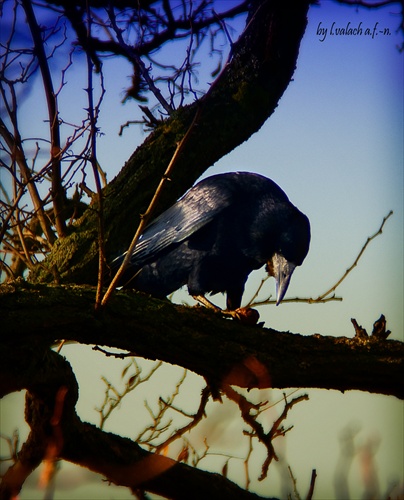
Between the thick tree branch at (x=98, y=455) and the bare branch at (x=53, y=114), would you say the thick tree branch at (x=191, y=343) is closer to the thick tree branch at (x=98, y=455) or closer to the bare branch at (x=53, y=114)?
the thick tree branch at (x=98, y=455)

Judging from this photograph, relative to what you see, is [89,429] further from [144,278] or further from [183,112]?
[183,112]

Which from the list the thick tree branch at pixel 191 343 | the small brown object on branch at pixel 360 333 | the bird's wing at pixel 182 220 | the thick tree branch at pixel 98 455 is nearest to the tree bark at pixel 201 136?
the bird's wing at pixel 182 220

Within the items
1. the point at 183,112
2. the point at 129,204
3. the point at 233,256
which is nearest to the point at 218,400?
the point at 233,256

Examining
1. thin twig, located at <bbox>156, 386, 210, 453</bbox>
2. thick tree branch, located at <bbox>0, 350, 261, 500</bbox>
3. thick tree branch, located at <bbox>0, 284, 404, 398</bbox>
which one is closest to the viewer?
thick tree branch, located at <bbox>0, 284, 404, 398</bbox>

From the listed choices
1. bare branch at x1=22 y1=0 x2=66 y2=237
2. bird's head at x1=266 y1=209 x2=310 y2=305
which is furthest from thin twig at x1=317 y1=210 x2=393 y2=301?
bare branch at x1=22 y1=0 x2=66 y2=237

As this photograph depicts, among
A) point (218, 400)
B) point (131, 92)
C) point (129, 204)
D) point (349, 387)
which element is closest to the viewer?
point (349, 387)

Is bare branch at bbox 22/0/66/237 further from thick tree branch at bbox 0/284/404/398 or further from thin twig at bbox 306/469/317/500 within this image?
thin twig at bbox 306/469/317/500

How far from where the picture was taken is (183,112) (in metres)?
4.29

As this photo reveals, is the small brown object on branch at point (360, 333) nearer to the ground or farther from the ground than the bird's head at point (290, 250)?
nearer to the ground

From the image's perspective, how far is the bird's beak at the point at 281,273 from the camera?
13.8ft

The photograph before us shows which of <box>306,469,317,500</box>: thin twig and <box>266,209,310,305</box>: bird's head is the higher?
<box>266,209,310,305</box>: bird's head

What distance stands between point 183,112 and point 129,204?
0.67 meters

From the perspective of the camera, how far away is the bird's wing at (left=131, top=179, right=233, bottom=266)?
4.40m

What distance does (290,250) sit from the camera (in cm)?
423
